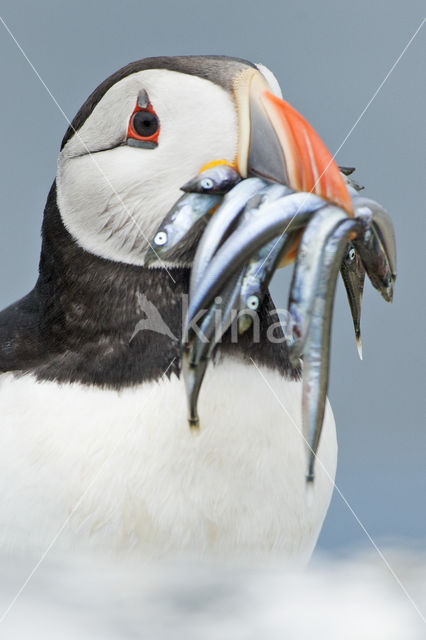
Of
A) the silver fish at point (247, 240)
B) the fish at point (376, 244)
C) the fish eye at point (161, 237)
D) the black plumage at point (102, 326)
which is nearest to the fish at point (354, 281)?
the fish at point (376, 244)

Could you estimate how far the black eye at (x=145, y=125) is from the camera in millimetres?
2117

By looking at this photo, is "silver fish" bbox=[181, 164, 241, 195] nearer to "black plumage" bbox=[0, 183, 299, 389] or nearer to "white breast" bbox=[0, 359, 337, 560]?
"black plumage" bbox=[0, 183, 299, 389]

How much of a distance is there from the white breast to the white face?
345mm

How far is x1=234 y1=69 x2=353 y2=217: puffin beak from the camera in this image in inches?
78.6

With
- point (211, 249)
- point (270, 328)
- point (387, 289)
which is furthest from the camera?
point (270, 328)

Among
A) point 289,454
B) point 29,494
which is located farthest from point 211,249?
point 29,494

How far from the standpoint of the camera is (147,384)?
7.11 feet

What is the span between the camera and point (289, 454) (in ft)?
7.40

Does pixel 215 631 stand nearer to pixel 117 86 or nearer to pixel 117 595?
pixel 117 595

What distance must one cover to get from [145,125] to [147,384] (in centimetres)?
58

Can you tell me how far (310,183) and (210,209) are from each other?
0.71 feet

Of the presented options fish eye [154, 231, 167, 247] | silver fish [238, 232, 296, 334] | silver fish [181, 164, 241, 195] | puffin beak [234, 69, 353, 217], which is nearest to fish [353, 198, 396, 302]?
puffin beak [234, 69, 353, 217]

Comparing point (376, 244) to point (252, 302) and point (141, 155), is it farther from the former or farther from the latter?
point (141, 155)

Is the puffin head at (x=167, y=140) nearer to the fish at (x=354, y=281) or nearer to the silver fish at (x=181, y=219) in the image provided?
the silver fish at (x=181, y=219)
